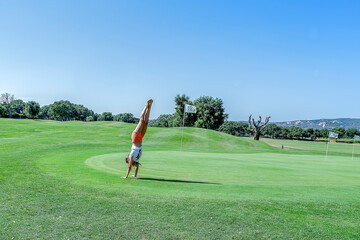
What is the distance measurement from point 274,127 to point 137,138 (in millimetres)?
148047

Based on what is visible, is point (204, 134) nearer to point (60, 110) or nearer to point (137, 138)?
point (137, 138)

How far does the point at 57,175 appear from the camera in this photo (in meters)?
8.73

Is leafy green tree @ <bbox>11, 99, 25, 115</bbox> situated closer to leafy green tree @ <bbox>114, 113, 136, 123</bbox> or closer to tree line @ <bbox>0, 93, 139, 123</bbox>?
tree line @ <bbox>0, 93, 139, 123</bbox>

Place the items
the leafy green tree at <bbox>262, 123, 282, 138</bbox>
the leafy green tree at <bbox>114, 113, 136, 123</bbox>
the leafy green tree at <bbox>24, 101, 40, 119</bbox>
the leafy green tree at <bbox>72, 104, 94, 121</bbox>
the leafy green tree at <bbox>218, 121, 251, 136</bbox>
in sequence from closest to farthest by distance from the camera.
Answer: the leafy green tree at <bbox>24, 101, 40, 119</bbox> → the leafy green tree at <bbox>218, 121, 251, 136</bbox> → the leafy green tree at <bbox>262, 123, 282, 138</bbox> → the leafy green tree at <bbox>72, 104, 94, 121</bbox> → the leafy green tree at <bbox>114, 113, 136, 123</bbox>

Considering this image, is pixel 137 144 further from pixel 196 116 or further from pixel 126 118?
pixel 126 118

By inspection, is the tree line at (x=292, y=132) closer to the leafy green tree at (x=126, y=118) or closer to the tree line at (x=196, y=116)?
the tree line at (x=196, y=116)

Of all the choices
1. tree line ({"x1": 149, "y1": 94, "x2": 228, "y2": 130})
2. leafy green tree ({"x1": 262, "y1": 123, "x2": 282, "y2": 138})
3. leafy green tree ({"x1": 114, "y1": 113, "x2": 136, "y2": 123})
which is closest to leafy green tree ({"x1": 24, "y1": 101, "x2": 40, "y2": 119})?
tree line ({"x1": 149, "y1": 94, "x2": 228, "y2": 130})

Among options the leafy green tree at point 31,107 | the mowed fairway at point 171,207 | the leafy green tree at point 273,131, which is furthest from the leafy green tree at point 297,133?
the mowed fairway at point 171,207

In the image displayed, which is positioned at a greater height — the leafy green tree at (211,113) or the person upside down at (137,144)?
the leafy green tree at (211,113)

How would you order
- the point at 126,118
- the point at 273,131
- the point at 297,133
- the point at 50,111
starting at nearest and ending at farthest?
the point at 50,111
the point at 297,133
the point at 273,131
the point at 126,118

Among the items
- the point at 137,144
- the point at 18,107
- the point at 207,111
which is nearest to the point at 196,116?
the point at 207,111

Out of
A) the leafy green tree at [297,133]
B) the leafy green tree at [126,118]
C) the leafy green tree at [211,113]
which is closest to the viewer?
the leafy green tree at [211,113]

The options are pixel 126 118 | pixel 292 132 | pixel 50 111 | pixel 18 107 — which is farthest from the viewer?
pixel 126 118

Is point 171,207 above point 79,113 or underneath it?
underneath
